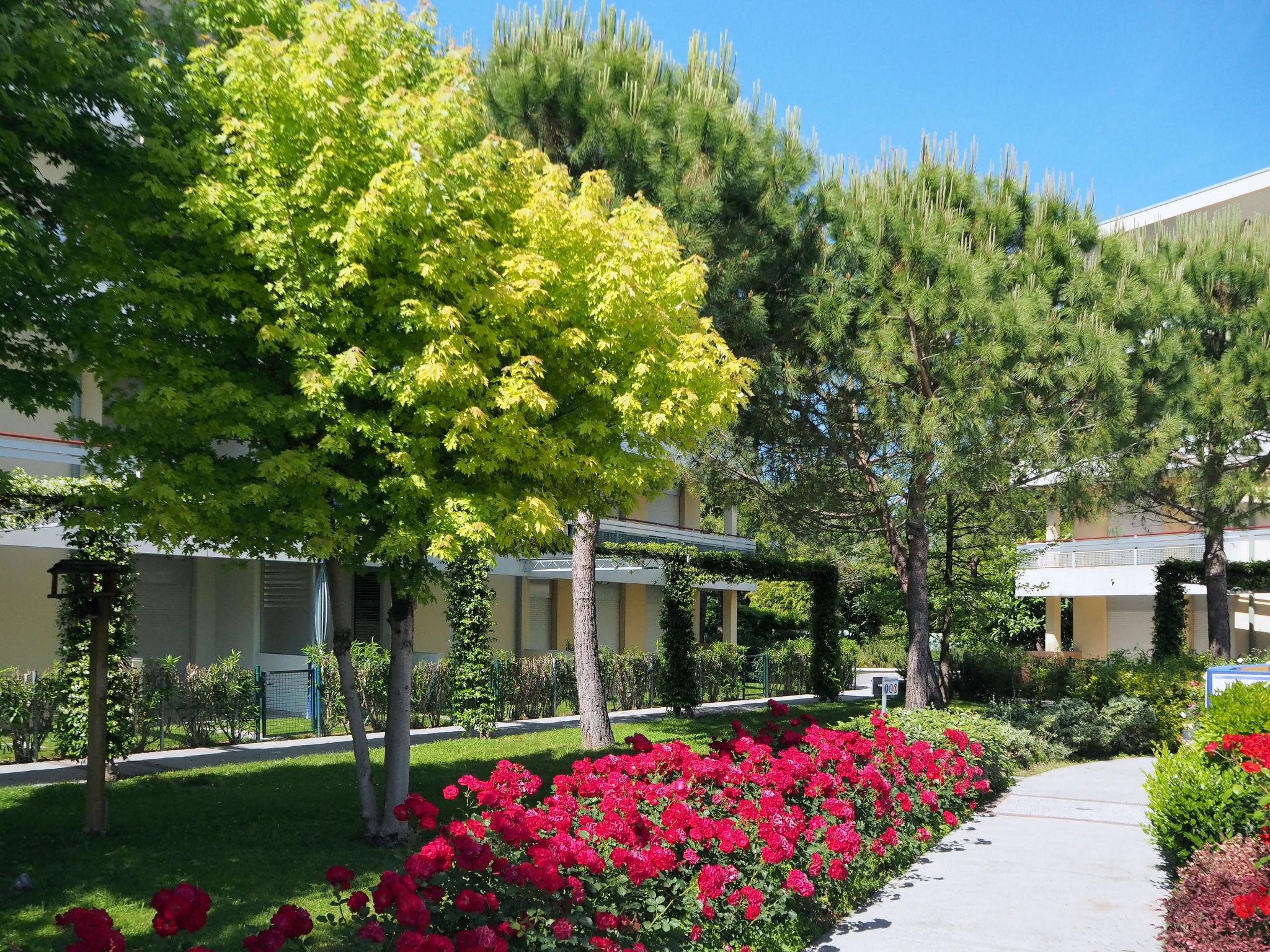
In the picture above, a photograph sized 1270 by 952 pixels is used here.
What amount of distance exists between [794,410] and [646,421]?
7159 mm

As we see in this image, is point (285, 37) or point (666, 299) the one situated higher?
point (285, 37)

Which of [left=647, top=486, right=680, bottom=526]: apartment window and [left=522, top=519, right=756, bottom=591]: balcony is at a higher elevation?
[left=647, top=486, right=680, bottom=526]: apartment window

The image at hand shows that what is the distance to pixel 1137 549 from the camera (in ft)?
97.3

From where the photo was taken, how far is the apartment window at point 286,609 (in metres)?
20.7

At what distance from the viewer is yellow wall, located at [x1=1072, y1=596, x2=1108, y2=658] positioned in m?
33.1

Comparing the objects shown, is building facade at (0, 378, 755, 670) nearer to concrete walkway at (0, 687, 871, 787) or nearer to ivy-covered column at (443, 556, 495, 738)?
ivy-covered column at (443, 556, 495, 738)

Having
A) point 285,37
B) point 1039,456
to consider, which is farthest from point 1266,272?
point 285,37

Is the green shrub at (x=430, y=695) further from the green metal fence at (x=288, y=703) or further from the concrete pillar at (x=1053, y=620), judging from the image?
the concrete pillar at (x=1053, y=620)

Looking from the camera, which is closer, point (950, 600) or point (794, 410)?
point (794, 410)

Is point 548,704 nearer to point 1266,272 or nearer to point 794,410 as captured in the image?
point 794,410

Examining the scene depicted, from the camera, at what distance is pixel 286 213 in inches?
283

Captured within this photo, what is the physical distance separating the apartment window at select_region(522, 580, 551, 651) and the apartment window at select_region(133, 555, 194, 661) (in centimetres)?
962

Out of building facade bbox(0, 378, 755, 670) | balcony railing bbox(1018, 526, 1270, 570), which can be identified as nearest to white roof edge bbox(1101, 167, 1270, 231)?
balcony railing bbox(1018, 526, 1270, 570)

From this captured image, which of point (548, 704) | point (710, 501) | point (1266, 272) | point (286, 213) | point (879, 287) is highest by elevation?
point (1266, 272)
